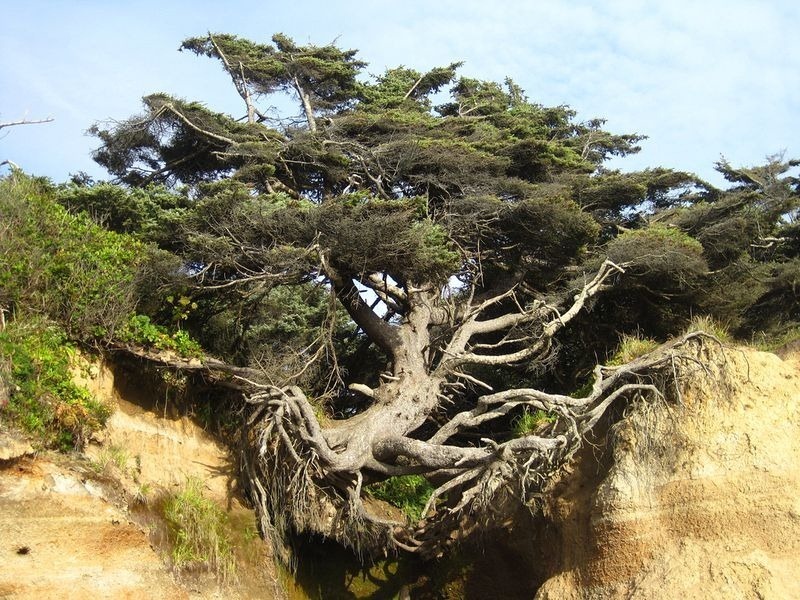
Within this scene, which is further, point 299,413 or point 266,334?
point 266,334

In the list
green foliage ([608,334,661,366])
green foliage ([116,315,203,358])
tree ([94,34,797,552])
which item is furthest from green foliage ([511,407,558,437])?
green foliage ([116,315,203,358])

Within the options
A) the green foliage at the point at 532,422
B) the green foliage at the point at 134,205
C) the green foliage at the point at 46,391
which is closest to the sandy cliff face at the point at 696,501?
the green foliage at the point at 532,422

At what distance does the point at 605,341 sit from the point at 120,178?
39.1 ft

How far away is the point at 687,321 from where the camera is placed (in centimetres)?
1816

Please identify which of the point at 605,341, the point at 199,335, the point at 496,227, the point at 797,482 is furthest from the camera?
the point at 605,341

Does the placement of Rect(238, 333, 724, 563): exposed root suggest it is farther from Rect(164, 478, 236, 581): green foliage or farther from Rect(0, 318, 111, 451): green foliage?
Rect(0, 318, 111, 451): green foliage

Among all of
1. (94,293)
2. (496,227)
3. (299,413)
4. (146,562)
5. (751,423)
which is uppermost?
(496,227)

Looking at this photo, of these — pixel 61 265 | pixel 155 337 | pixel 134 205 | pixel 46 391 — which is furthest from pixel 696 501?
Result: pixel 134 205

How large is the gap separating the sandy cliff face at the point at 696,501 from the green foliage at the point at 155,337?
696 centimetres

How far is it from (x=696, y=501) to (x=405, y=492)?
6912 mm

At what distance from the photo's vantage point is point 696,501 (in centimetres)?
1228

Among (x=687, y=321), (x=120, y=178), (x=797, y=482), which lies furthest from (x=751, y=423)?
(x=120, y=178)

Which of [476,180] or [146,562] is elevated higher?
[476,180]

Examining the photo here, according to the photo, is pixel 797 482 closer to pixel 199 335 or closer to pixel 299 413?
pixel 299 413
